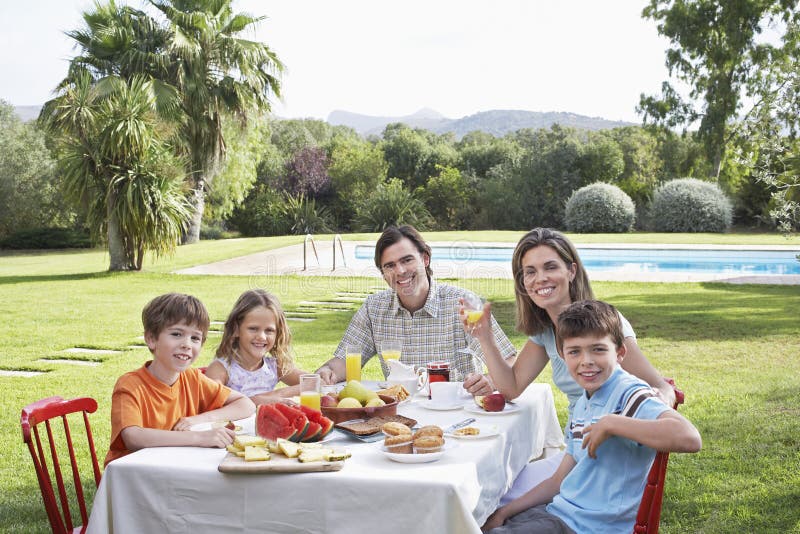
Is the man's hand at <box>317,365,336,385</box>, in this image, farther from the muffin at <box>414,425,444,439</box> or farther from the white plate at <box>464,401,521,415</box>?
the muffin at <box>414,425,444,439</box>

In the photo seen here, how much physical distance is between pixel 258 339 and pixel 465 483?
4.91 feet

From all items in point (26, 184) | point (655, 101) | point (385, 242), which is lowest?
point (385, 242)

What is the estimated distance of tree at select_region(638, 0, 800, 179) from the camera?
81.6 feet

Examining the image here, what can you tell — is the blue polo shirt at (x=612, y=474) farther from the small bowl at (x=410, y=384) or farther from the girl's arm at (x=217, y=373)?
the girl's arm at (x=217, y=373)

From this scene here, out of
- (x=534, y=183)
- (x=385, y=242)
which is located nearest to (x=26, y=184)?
(x=534, y=183)

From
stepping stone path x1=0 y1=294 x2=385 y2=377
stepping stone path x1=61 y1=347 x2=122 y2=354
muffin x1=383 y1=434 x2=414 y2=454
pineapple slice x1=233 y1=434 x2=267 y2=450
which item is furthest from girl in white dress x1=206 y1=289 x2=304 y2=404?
stepping stone path x1=61 y1=347 x2=122 y2=354

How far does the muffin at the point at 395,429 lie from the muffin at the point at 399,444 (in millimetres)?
24

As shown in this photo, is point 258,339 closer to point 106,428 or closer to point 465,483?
point 465,483

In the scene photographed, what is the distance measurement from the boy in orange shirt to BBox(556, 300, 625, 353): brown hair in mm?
1171

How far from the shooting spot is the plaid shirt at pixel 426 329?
3648 mm

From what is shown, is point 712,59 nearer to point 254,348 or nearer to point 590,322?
point 254,348

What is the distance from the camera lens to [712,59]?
84.4 ft

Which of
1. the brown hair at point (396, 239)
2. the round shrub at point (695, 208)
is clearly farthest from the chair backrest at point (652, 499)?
the round shrub at point (695, 208)

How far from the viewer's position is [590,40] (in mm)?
83562
